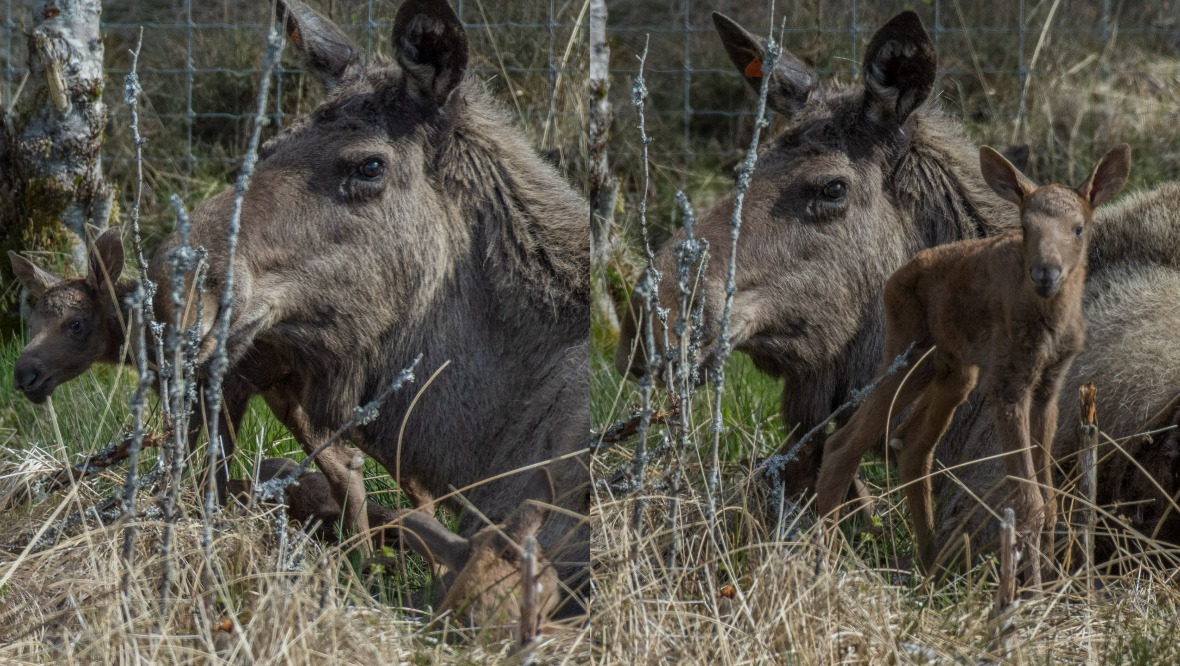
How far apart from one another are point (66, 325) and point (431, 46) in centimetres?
156

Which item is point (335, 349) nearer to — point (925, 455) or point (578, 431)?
point (578, 431)

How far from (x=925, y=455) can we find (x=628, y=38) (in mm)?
1737

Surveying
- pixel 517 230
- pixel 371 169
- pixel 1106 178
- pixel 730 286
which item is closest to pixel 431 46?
pixel 371 169

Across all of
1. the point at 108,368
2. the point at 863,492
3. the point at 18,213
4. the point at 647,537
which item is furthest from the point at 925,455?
the point at 18,213

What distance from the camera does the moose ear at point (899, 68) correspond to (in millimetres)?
4207

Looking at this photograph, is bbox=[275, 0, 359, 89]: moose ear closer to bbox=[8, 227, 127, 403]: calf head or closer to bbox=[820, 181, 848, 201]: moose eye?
bbox=[8, 227, 127, 403]: calf head

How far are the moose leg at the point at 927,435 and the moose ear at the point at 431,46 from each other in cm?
168

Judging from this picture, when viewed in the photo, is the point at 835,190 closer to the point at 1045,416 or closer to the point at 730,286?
the point at 730,286

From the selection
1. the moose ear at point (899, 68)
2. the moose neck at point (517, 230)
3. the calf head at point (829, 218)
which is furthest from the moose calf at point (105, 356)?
the moose ear at point (899, 68)

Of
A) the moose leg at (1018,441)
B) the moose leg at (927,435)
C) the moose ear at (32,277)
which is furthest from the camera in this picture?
the moose ear at (32,277)

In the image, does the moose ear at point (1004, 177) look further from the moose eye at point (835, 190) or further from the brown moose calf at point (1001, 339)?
the moose eye at point (835, 190)

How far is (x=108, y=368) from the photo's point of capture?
20.4ft

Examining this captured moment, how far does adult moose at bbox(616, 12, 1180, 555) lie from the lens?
459 cm

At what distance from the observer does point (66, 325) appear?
4.53 meters
